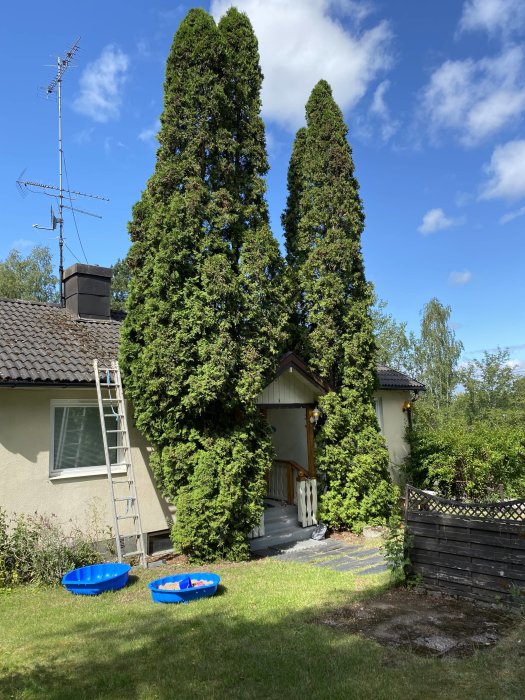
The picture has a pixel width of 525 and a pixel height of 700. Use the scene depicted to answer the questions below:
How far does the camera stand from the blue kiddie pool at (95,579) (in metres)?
7.52

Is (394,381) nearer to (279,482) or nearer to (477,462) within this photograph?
(477,462)

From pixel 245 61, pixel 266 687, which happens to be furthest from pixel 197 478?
pixel 245 61

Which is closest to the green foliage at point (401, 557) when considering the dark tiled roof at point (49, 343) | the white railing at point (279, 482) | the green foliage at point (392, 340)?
the white railing at point (279, 482)

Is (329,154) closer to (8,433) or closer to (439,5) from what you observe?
(439,5)

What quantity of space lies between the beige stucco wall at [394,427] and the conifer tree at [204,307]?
7.24m

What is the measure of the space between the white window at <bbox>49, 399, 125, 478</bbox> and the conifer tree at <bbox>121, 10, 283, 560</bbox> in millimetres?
973

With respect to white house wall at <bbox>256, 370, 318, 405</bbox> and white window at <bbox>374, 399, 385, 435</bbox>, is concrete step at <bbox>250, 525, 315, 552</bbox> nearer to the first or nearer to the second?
white house wall at <bbox>256, 370, 318, 405</bbox>

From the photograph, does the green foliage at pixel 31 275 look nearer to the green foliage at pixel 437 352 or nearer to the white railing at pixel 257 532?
the green foliage at pixel 437 352

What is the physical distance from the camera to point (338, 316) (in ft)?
40.0

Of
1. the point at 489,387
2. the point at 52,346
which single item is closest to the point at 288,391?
the point at 52,346

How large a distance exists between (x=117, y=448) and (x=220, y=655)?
18.3 ft

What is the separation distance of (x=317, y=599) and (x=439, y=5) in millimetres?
12618

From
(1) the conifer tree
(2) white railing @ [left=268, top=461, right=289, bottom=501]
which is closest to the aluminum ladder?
(1) the conifer tree

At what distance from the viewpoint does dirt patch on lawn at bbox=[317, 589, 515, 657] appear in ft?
17.3
